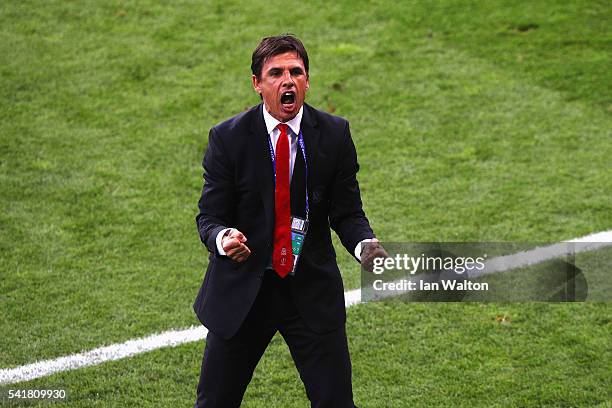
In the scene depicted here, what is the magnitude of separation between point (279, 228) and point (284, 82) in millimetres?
600

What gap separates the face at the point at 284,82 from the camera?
14.0 ft

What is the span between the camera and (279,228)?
4395 mm

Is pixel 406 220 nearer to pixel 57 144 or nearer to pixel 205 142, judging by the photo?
pixel 205 142

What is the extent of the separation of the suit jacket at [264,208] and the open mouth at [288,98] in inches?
6.3

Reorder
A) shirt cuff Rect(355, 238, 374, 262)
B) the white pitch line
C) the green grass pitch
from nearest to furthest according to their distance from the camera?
shirt cuff Rect(355, 238, 374, 262), the white pitch line, the green grass pitch

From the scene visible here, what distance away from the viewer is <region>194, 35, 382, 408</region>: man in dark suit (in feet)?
14.3

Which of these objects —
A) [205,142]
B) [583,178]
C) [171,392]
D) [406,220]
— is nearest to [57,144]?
[205,142]

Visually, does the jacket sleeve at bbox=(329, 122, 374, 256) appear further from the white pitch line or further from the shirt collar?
the white pitch line

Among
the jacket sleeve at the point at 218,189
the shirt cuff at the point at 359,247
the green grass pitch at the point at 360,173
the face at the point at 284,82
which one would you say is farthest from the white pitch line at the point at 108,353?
the face at the point at 284,82

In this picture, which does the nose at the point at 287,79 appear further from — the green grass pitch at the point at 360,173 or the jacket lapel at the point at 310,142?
the green grass pitch at the point at 360,173

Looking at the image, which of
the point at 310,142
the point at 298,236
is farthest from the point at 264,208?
the point at 310,142

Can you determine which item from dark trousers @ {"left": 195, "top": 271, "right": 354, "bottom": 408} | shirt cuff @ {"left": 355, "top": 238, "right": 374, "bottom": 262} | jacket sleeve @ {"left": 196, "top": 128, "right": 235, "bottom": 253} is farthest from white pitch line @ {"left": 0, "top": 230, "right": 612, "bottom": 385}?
jacket sleeve @ {"left": 196, "top": 128, "right": 235, "bottom": 253}

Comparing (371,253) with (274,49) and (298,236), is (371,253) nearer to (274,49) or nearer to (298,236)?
(298,236)

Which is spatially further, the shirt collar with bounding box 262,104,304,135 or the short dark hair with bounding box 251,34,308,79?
the shirt collar with bounding box 262,104,304,135
